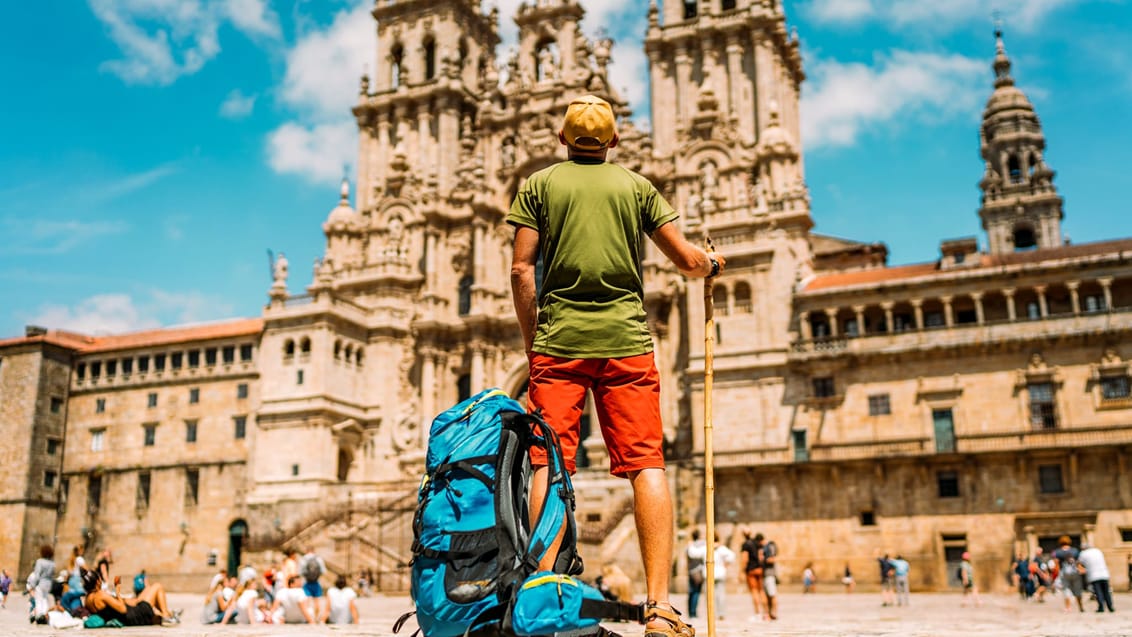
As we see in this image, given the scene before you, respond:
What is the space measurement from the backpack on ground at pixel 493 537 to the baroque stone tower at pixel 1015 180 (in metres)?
Result: 65.4

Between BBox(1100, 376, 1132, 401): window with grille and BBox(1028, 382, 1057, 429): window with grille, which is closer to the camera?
BBox(1100, 376, 1132, 401): window with grille

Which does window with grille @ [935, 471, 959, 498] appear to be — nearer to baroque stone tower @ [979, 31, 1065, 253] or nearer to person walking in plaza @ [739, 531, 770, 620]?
person walking in plaza @ [739, 531, 770, 620]

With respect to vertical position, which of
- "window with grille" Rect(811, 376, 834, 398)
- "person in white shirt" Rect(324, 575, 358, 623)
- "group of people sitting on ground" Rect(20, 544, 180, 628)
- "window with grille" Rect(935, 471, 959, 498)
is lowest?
"person in white shirt" Rect(324, 575, 358, 623)

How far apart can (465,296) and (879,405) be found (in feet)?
73.8

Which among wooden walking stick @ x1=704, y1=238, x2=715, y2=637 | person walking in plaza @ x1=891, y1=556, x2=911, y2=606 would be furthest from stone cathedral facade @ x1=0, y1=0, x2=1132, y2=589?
wooden walking stick @ x1=704, y1=238, x2=715, y2=637

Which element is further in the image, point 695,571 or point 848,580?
point 848,580

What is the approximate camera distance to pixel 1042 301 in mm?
37156

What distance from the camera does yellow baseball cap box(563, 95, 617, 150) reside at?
6602 millimetres

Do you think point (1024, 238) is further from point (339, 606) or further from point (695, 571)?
point (339, 606)

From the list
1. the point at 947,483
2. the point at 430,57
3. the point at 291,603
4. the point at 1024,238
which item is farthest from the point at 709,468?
the point at 1024,238

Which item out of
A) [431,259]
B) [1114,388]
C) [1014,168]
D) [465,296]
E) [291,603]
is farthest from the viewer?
[1014,168]

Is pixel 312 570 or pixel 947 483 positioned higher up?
pixel 947 483

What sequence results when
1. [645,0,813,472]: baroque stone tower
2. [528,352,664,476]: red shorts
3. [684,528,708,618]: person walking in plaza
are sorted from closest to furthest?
[528,352,664,476]: red shorts, [684,528,708,618]: person walking in plaza, [645,0,813,472]: baroque stone tower

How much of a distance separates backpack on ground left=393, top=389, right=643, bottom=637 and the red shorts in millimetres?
346
